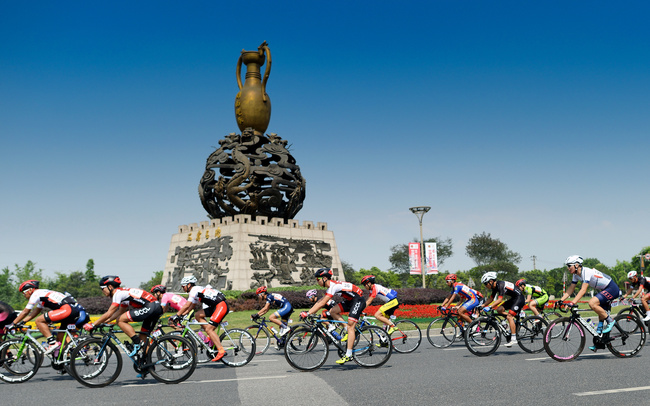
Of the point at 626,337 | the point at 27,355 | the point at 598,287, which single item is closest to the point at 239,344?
the point at 27,355

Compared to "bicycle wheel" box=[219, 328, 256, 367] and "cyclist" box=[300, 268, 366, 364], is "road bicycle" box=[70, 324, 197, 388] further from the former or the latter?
"cyclist" box=[300, 268, 366, 364]

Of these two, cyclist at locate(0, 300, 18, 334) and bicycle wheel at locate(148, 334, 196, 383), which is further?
cyclist at locate(0, 300, 18, 334)

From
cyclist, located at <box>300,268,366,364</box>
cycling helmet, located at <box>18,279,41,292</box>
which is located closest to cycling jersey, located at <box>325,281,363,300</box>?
cyclist, located at <box>300,268,366,364</box>

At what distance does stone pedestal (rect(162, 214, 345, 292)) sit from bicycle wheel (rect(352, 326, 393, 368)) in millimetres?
21173

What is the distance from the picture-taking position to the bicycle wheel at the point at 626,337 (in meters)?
9.98

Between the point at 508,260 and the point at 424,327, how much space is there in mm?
72777

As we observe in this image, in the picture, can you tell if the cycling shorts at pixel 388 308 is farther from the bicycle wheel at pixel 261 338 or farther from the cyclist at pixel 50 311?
the cyclist at pixel 50 311

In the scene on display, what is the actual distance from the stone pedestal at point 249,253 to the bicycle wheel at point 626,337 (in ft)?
74.1

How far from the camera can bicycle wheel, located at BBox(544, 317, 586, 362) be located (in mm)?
9742

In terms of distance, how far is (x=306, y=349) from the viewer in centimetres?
945

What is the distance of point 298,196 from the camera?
36219 millimetres

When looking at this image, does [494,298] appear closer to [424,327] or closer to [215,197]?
[424,327]

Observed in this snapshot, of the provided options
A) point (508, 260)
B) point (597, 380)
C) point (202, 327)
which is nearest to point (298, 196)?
point (202, 327)

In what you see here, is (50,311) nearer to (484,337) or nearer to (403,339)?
(403,339)
